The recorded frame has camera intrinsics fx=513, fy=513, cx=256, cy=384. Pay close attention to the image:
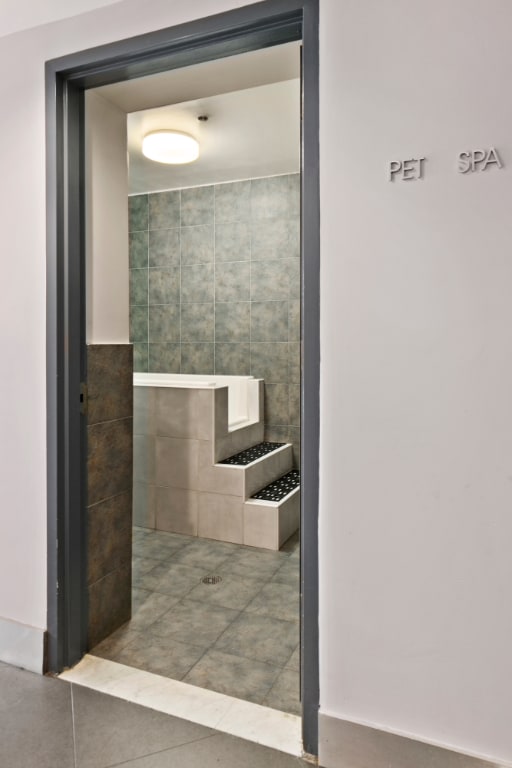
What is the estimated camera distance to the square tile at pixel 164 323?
16.0ft

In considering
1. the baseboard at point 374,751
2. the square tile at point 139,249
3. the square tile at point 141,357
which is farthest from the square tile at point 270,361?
the baseboard at point 374,751

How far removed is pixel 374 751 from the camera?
1376mm

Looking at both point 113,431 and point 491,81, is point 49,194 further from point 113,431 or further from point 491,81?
point 491,81

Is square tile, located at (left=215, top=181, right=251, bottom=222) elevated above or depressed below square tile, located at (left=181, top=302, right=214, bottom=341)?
above

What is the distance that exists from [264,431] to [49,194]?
3055mm

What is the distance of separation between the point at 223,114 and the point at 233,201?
1392 millimetres

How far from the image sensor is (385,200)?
1.35 metres

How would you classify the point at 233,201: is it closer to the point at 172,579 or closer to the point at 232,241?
the point at 232,241

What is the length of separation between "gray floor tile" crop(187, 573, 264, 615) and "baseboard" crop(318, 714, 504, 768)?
1.02m

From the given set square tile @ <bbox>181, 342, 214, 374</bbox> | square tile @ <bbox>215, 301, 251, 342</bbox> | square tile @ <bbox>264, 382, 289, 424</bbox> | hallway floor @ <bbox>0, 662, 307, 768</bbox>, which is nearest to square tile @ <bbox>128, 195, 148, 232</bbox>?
square tile @ <bbox>215, 301, 251, 342</bbox>

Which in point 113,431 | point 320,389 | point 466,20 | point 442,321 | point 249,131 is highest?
point 249,131

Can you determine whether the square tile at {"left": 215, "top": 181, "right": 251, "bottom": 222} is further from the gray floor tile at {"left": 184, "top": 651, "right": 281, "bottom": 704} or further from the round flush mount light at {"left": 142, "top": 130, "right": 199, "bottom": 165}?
the gray floor tile at {"left": 184, "top": 651, "right": 281, "bottom": 704}

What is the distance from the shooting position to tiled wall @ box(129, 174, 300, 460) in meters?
4.49

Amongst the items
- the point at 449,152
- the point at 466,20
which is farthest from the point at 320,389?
the point at 466,20
